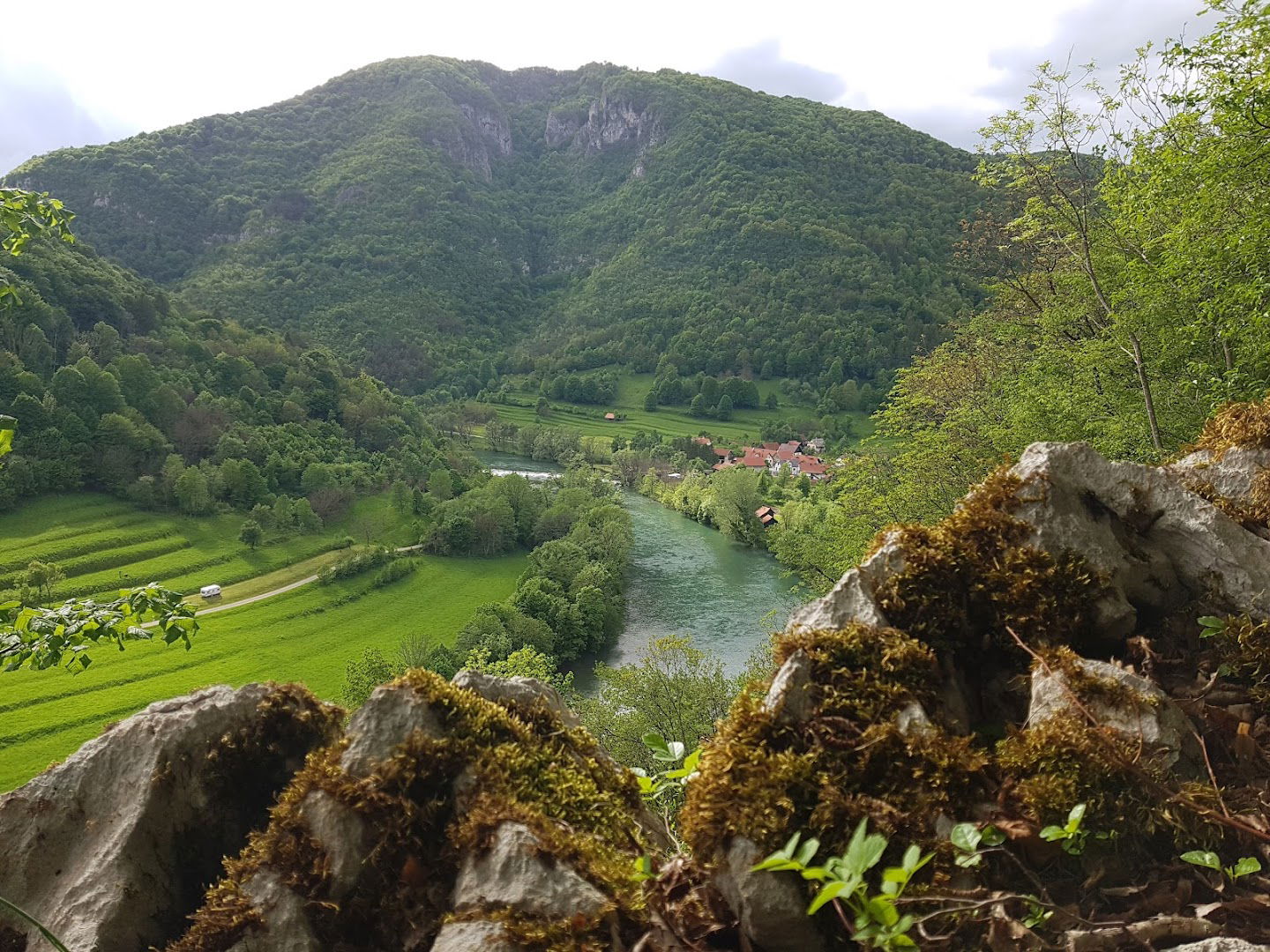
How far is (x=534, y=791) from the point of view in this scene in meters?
2.76

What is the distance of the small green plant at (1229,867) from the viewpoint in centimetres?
194

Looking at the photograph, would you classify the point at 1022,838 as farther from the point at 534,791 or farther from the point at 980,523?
the point at 534,791

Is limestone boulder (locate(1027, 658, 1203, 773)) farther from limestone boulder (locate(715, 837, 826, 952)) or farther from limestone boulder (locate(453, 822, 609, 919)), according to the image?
limestone boulder (locate(453, 822, 609, 919))

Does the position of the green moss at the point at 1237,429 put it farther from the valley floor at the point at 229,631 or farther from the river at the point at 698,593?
the valley floor at the point at 229,631

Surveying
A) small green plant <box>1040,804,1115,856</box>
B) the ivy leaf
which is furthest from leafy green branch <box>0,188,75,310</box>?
the ivy leaf

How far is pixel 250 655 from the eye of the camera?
161ft

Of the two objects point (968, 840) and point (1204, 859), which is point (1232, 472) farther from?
point (968, 840)

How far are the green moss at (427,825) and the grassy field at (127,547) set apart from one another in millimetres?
60254

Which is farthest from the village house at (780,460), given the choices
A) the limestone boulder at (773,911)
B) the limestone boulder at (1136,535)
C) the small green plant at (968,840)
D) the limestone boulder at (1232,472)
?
the limestone boulder at (773,911)

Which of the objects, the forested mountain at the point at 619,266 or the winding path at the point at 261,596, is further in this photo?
the forested mountain at the point at 619,266

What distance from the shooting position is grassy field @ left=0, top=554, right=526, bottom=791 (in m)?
40.6

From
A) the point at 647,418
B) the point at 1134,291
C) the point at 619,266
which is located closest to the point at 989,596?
the point at 1134,291

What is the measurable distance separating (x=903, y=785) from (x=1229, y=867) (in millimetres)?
942

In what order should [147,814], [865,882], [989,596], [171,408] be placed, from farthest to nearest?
[171,408] < [989,596] < [147,814] < [865,882]
